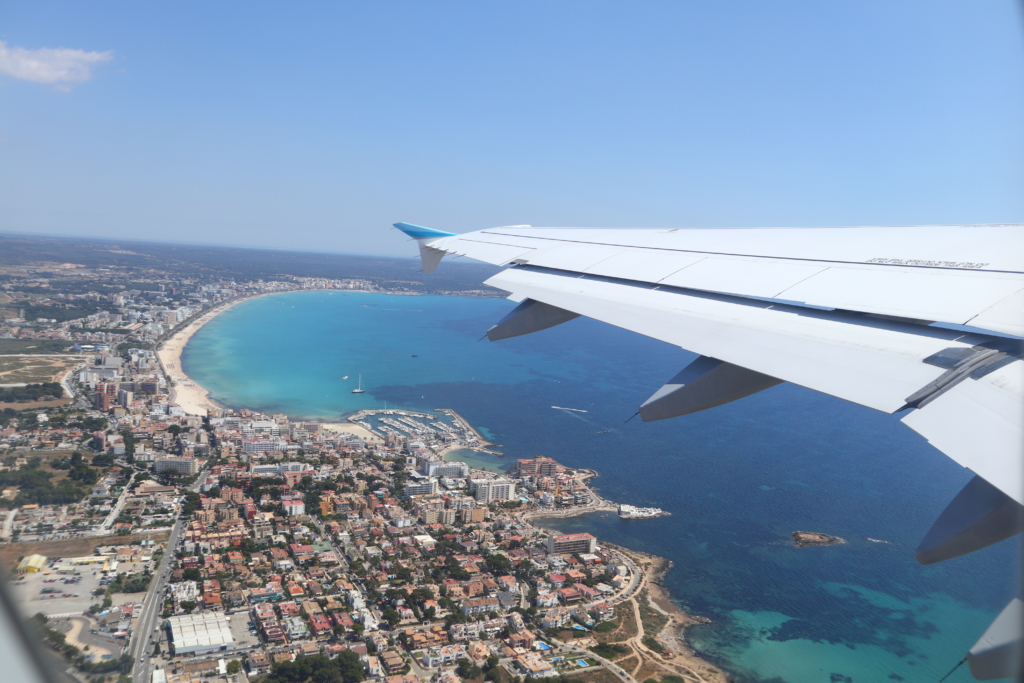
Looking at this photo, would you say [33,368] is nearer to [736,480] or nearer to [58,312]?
[58,312]

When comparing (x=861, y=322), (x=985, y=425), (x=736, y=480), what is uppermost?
(x=861, y=322)

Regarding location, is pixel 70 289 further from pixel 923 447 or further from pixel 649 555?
pixel 923 447

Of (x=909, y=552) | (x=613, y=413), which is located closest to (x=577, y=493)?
(x=909, y=552)

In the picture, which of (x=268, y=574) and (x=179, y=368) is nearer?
(x=268, y=574)

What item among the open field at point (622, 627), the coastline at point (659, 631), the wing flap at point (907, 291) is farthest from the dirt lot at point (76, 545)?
the wing flap at point (907, 291)

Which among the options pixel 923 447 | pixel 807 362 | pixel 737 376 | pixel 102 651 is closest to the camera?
pixel 807 362

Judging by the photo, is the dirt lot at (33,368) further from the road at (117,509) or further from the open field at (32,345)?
the road at (117,509)

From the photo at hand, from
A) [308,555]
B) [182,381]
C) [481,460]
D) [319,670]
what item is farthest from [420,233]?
[182,381]
